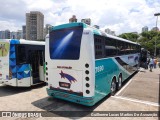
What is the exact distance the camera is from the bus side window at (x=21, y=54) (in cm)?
778

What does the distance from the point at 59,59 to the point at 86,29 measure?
165 centimetres

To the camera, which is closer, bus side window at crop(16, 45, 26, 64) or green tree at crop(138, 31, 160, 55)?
bus side window at crop(16, 45, 26, 64)

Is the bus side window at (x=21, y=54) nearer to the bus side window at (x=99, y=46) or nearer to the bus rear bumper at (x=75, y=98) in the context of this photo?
the bus rear bumper at (x=75, y=98)

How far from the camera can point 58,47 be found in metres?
6.13

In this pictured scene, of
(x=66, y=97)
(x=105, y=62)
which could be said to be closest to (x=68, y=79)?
(x=66, y=97)

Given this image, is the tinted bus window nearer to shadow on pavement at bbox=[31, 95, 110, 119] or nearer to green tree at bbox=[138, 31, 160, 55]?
shadow on pavement at bbox=[31, 95, 110, 119]

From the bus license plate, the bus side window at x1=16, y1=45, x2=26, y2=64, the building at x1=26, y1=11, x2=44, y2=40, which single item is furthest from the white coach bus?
the building at x1=26, y1=11, x2=44, y2=40

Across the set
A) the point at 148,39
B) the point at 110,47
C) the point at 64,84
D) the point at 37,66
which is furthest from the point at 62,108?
the point at 148,39

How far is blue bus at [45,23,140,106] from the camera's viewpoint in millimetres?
5352

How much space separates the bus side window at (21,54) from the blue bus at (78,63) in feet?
6.94

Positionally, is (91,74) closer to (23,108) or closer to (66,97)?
(66,97)

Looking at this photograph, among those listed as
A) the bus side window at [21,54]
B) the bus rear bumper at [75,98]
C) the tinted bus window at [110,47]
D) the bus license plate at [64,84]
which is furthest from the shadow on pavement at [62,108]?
the bus side window at [21,54]

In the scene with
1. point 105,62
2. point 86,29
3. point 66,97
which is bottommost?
point 66,97

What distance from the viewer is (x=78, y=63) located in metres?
5.53
